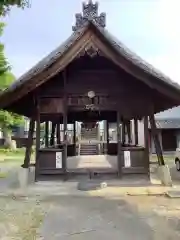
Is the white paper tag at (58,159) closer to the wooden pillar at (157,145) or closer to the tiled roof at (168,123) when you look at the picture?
the wooden pillar at (157,145)

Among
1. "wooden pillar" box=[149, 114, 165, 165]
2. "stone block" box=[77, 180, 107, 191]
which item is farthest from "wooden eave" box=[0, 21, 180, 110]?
"stone block" box=[77, 180, 107, 191]

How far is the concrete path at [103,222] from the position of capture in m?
5.69

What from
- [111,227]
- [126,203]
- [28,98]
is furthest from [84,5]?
[111,227]

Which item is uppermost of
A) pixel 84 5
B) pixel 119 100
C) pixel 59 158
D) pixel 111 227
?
pixel 84 5

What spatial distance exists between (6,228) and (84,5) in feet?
26.2

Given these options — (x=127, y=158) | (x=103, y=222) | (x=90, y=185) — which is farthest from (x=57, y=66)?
(x=103, y=222)

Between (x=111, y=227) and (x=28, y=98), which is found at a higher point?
(x=28, y=98)

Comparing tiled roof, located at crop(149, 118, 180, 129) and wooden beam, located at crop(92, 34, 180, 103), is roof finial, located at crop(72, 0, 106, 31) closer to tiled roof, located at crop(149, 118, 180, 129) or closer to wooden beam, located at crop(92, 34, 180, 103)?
wooden beam, located at crop(92, 34, 180, 103)

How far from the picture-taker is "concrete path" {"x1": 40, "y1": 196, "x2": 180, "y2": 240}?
18.7ft

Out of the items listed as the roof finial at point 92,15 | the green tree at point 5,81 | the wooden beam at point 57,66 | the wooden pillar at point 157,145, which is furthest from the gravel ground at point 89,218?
the green tree at point 5,81

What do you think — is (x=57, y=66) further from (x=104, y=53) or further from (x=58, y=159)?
(x=58, y=159)

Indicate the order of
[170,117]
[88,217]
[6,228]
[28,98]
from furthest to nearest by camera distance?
[170,117]
[28,98]
[88,217]
[6,228]

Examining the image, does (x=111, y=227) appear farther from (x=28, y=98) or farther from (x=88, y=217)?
(x=28, y=98)

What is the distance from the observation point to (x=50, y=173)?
11.4 meters
